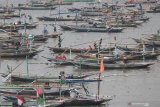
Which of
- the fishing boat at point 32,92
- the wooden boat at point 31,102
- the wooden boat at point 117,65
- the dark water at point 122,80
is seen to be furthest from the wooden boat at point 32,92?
the wooden boat at point 117,65

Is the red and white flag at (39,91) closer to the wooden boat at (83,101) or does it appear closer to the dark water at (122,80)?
the wooden boat at (83,101)

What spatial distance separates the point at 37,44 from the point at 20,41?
3.12 meters

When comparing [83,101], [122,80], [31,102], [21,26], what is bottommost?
[122,80]

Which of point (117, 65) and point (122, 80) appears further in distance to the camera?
point (117, 65)

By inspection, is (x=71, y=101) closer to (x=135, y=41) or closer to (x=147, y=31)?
(x=135, y=41)

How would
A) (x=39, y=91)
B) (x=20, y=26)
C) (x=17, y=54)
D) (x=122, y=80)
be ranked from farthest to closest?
1. (x=20, y=26)
2. (x=17, y=54)
3. (x=122, y=80)
4. (x=39, y=91)

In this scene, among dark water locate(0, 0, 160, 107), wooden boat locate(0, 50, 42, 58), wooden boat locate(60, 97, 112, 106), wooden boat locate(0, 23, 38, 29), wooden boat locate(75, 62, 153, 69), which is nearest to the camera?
wooden boat locate(60, 97, 112, 106)

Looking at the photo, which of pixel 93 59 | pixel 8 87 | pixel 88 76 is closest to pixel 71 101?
pixel 8 87

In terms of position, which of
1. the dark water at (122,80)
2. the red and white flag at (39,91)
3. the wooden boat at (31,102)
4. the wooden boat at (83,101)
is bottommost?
the dark water at (122,80)

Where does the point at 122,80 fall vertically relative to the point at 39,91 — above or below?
below

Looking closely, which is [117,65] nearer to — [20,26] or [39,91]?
[39,91]

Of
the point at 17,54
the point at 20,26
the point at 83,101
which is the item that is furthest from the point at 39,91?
the point at 20,26

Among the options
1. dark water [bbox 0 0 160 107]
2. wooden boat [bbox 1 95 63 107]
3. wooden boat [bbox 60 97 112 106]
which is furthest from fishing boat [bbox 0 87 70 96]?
dark water [bbox 0 0 160 107]

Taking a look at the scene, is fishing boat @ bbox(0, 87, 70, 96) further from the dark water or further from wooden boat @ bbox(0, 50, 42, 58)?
wooden boat @ bbox(0, 50, 42, 58)
